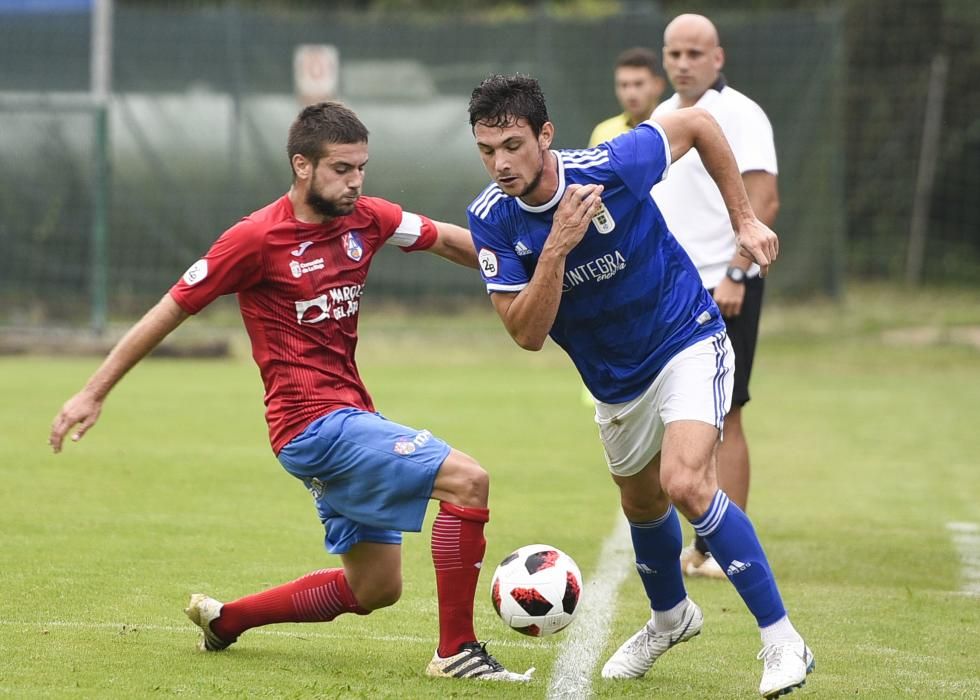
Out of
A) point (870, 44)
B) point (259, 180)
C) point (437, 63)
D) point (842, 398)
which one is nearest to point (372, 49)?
point (437, 63)

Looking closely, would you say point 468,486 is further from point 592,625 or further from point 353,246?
point 592,625

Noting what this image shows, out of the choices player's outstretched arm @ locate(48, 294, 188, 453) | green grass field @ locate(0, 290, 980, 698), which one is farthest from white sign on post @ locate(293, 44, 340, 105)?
player's outstretched arm @ locate(48, 294, 188, 453)

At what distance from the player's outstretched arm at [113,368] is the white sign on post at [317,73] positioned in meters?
12.6

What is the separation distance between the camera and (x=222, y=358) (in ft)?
52.0

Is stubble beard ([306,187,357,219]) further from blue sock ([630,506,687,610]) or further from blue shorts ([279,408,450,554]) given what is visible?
blue sock ([630,506,687,610])

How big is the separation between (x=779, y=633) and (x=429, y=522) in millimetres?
3652

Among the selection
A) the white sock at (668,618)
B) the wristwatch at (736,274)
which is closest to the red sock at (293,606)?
the white sock at (668,618)

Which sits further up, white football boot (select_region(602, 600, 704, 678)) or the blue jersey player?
the blue jersey player

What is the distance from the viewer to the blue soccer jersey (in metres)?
4.81

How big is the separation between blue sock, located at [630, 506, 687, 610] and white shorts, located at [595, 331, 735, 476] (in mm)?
214

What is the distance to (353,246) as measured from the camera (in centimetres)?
503

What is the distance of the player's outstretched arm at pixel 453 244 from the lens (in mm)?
5352

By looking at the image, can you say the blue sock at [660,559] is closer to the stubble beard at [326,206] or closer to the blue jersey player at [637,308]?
the blue jersey player at [637,308]

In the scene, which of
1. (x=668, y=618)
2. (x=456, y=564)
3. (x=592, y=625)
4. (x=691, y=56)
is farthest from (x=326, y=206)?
(x=691, y=56)
